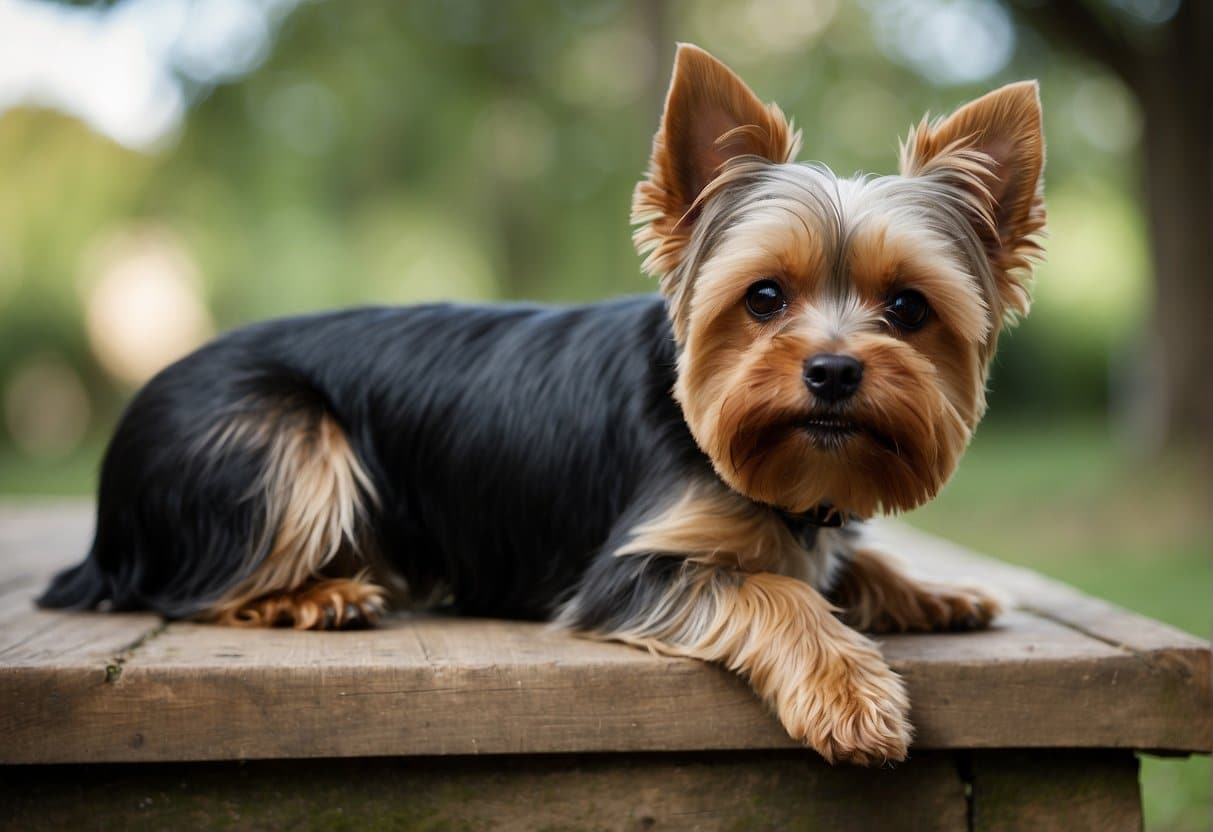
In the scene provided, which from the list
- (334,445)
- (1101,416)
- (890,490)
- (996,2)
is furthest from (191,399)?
(1101,416)

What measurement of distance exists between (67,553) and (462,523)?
7.25 ft

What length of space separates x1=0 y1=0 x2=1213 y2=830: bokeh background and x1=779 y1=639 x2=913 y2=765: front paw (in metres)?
2.25

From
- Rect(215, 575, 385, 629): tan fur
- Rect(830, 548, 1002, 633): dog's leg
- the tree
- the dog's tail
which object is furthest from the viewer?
the tree

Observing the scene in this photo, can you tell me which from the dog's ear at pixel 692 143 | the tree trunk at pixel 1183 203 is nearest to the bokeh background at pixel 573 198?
the tree trunk at pixel 1183 203

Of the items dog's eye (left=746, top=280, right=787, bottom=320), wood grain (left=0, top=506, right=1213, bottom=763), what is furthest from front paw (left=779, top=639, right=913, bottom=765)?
dog's eye (left=746, top=280, right=787, bottom=320)

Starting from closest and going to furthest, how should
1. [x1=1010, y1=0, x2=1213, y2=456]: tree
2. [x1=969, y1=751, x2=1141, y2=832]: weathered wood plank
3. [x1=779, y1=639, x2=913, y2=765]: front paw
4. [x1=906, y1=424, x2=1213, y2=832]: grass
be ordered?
[x1=779, y1=639, x2=913, y2=765]: front paw → [x1=969, y1=751, x2=1141, y2=832]: weathered wood plank → [x1=906, y1=424, x2=1213, y2=832]: grass → [x1=1010, y1=0, x2=1213, y2=456]: tree

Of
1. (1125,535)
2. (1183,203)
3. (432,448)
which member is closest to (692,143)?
(432,448)

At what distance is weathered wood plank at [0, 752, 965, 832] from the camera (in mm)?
2898

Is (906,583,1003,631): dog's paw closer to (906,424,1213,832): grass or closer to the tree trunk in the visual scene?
(906,424,1213,832): grass

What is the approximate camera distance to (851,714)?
270 centimetres

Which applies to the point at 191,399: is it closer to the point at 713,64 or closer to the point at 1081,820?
the point at 713,64

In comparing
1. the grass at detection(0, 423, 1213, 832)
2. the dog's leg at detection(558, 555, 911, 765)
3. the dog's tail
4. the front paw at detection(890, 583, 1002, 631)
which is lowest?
the grass at detection(0, 423, 1213, 832)

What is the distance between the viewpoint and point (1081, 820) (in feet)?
10.3

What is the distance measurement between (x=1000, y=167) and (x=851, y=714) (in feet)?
4.69
